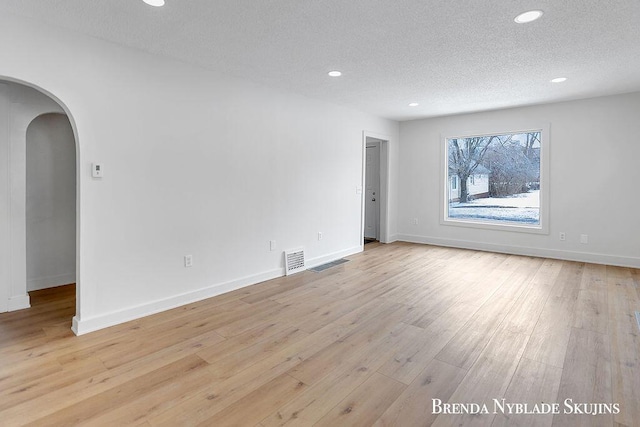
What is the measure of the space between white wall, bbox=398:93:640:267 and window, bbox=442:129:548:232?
19 cm

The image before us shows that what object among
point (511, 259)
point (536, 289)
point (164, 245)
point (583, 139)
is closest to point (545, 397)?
point (536, 289)

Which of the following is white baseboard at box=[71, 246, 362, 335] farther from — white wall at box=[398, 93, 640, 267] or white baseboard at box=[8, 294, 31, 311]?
white wall at box=[398, 93, 640, 267]

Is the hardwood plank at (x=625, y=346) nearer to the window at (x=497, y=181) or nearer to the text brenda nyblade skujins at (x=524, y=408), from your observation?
the text brenda nyblade skujins at (x=524, y=408)

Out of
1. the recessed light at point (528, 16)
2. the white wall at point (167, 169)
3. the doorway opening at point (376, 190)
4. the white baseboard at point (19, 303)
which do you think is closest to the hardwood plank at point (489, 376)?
the recessed light at point (528, 16)

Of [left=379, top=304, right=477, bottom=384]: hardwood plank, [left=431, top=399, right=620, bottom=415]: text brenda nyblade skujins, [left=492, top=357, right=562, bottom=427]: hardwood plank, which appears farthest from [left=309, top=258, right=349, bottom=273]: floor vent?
[left=431, top=399, right=620, bottom=415]: text brenda nyblade skujins

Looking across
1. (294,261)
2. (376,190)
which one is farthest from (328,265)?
(376,190)

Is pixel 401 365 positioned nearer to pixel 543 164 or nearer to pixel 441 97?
pixel 441 97

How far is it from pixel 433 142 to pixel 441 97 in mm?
1717

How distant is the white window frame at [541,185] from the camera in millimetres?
5316

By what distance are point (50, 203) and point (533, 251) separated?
7.00 meters

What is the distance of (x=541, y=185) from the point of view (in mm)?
5383

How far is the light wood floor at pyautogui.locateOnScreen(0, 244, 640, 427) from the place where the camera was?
1784 millimetres

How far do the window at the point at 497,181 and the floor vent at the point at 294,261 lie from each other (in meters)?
3.28

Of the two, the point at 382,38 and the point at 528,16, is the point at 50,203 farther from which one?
the point at 528,16
